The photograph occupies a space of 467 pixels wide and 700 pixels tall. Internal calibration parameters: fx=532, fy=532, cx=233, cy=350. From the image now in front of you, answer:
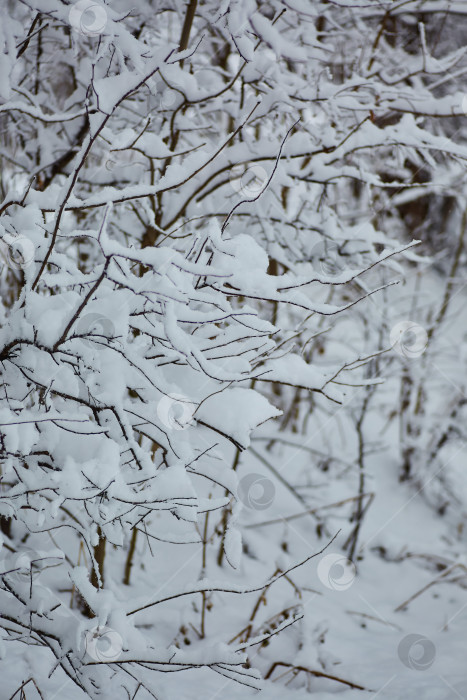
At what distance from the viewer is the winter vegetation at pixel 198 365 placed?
48.2 inches

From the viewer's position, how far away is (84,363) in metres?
1.27

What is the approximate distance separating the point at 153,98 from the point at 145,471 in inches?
60.4

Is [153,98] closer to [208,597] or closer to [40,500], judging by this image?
[40,500]

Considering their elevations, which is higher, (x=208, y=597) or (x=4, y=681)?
(x=4, y=681)

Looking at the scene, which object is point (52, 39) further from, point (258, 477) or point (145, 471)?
point (258, 477)

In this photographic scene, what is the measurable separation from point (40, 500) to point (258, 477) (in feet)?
7.04

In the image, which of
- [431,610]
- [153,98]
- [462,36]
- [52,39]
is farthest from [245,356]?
[462,36]

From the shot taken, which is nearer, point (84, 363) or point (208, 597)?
point (84, 363)

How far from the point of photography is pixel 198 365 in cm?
125

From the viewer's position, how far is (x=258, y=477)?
11.2ft

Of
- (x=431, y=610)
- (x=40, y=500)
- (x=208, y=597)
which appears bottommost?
(x=431, y=610)

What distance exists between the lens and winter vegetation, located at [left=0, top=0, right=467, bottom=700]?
122cm

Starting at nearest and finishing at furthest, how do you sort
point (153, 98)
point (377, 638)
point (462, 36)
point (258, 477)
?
point (153, 98), point (377, 638), point (258, 477), point (462, 36)

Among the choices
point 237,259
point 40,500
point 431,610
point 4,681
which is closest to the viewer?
point 237,259
